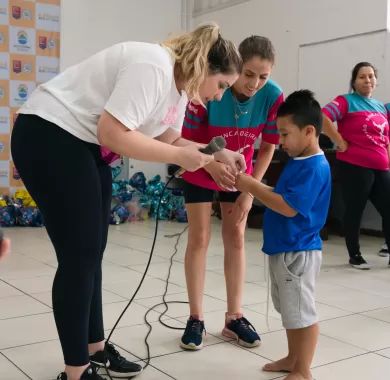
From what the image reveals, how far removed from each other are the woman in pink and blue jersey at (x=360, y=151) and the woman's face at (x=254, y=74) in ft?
5.91

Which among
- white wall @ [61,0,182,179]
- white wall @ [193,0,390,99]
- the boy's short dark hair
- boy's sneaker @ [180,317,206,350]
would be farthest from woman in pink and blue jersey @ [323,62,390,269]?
white wall @ [61,0,182,179]

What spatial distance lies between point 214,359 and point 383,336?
2.50ft

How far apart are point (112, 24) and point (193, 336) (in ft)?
17.6

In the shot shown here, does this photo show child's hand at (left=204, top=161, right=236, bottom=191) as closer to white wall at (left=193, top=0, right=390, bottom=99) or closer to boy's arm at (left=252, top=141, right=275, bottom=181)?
boy's arm at (left=252, top=141, right=275, bottom=181)

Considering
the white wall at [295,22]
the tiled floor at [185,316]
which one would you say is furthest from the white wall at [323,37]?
the tiled floor at [185,316]

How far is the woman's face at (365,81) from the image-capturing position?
12.0 feet

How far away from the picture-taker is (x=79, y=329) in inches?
59.4

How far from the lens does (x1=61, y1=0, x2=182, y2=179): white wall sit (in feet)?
21.0

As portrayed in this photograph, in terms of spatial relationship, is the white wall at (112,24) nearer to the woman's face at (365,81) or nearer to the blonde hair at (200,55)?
the woman's face at (365,81)

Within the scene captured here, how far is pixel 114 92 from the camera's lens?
1362 millimetres

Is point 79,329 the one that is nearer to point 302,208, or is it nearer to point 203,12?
point 302,208

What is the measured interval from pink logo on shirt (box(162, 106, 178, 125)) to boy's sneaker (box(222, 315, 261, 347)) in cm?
93

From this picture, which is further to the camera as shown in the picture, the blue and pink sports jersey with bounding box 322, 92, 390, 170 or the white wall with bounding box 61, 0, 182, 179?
the white wall with bounding box 61, 0, 182, 179

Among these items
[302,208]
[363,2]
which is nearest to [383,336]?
[302,208]
